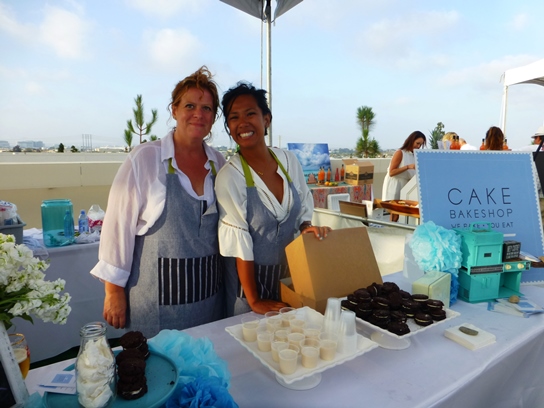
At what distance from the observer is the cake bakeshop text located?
1636 mm

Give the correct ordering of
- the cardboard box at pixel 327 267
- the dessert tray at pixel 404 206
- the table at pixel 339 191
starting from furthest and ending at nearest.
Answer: the table at pixel 339 191, the dessert tray at pixel 404 206, the cardboard box at pixel 327 267

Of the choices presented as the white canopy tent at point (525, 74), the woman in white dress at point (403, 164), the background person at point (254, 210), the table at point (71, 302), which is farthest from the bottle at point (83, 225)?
the white canopy tent at point (525, 74)

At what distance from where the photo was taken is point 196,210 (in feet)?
4.94

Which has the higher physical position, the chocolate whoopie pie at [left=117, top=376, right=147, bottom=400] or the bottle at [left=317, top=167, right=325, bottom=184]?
the bottle at [left=317, top=167, right=325, bottom=184]

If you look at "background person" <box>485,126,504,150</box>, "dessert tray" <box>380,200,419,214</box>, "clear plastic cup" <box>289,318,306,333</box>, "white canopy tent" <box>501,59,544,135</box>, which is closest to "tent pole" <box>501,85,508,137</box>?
"white canopy tent" <box>501,59,544,135</box>

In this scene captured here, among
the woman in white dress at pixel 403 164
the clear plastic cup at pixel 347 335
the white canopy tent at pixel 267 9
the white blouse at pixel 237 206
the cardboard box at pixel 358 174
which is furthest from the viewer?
the cardboard box at pixel 358 174

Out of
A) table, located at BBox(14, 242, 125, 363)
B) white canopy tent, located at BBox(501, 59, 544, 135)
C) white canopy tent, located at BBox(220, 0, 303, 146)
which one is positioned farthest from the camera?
white canopy tent, located at BBox(501, 59, 544, 135)

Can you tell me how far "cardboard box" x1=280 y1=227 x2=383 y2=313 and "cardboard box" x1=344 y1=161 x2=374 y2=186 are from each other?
16.6ft

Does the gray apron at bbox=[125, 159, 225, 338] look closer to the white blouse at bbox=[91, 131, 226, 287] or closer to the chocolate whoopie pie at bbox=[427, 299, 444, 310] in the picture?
the white blouse at bbox=[91, 131, 226, 287]

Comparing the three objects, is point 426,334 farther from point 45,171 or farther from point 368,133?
point 368,133

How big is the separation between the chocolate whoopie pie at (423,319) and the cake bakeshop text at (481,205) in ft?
2.21

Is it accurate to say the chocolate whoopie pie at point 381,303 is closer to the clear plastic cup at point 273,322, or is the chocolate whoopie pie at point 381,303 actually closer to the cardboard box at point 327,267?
the cardboard box at point 327,267

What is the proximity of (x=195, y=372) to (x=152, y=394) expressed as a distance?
0.35 feet

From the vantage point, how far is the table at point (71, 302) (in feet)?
7.89
